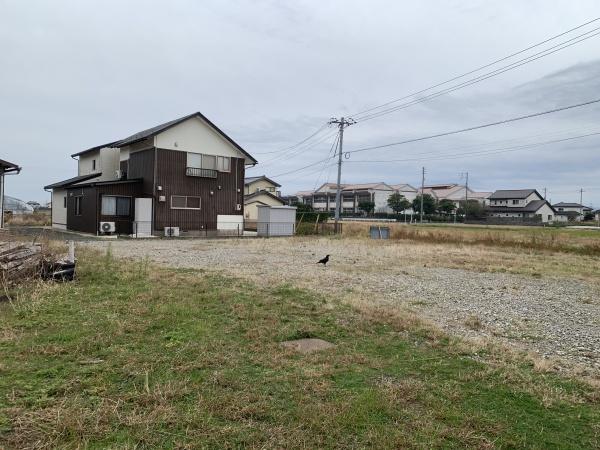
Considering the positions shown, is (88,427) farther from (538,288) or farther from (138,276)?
(538,288)

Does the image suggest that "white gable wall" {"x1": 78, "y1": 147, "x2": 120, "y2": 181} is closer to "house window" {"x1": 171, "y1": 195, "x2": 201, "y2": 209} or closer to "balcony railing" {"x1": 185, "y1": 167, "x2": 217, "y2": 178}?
"house window" {"x1": 171, "y1": 195, "x2": 201, "y2": 209}

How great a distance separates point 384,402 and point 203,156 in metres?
22.6

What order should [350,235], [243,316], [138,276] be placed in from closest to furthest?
[243,316]
[138,276]
[350,235]

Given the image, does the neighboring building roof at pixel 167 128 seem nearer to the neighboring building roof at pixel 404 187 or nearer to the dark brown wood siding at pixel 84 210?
the dark brown wood siding at pixel 84 210

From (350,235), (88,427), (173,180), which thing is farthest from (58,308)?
(350,235)

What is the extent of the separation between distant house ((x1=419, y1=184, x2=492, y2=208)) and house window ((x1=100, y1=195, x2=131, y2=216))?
6746 cm

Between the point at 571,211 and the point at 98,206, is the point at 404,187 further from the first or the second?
the point at 98,206

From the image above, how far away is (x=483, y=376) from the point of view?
11.7 ft

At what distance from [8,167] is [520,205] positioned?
74.0m

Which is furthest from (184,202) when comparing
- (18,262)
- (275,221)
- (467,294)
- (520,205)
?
(520,205)

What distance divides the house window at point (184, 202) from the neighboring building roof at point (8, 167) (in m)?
7.51

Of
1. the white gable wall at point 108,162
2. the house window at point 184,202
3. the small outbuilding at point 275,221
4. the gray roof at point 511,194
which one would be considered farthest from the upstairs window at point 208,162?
the gray roof at point 511,194

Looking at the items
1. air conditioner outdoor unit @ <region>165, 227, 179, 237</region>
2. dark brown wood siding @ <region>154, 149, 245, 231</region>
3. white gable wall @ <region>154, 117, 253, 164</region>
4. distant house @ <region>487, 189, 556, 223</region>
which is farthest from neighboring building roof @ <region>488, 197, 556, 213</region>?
air conditioner outdoor unit @ <region>165, 227, 179, 237</region>

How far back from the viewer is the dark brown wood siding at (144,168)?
22.5 meters
